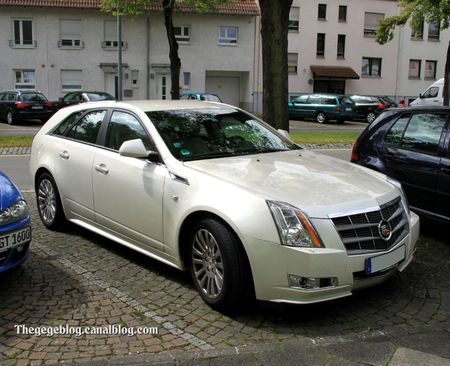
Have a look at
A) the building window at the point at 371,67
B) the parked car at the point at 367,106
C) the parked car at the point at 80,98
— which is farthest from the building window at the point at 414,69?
the parked car at the point at 80,98

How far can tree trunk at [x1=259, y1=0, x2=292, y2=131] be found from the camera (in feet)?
33.0

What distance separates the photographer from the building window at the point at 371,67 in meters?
43.3

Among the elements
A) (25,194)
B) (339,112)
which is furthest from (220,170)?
(339,112)

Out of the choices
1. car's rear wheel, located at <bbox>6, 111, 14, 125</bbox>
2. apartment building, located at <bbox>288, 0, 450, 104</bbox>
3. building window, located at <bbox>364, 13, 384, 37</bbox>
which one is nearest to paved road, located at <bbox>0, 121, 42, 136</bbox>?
car's rear wheel, located at <bbox>6, 111, 14, 125</bbox>

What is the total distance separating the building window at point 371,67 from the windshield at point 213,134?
131ft

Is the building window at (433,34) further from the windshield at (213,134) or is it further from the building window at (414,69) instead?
the windshield at (213,134)

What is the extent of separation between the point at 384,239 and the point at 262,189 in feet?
3.18

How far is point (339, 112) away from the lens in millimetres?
30484

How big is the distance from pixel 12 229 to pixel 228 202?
179 centimetres

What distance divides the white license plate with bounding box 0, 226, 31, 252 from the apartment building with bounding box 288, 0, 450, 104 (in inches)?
1484

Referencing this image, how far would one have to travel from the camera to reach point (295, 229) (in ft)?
12.1

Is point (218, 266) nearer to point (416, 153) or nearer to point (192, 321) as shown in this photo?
point (192, 321)

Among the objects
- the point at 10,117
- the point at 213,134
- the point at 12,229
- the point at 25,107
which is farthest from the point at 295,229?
the point at 10,117

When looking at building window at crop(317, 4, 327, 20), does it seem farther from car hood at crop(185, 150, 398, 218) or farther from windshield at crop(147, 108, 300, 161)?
car hood at crop(185, 150, 398, 218)
